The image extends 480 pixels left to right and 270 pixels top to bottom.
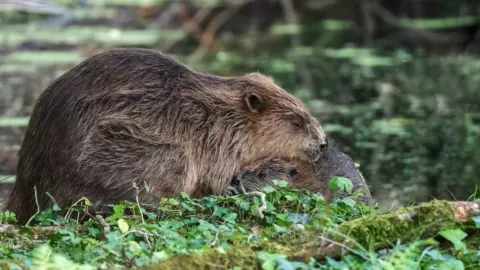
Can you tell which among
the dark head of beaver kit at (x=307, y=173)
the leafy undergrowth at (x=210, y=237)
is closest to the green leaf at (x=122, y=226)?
the leafy undergrowth at (x=210, y=237)

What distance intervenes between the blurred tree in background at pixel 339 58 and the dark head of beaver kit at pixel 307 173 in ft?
3.88

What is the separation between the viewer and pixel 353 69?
1063 cm

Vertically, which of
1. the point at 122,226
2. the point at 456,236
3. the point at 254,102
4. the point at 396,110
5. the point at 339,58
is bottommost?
the point at 396,110

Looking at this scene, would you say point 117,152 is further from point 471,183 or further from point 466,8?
point 466,8

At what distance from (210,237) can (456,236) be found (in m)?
0.89

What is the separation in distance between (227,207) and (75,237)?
809mm

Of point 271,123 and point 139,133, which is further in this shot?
point 271,123

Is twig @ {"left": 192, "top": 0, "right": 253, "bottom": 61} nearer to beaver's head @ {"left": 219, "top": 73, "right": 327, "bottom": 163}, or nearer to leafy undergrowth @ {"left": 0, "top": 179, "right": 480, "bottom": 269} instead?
beaver's head @ {"left": 219, "top": 73, "right": 327, "bottom": 163}

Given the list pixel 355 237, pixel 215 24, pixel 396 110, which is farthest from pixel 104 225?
pixel 215 24

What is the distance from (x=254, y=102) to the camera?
5152 millimetres

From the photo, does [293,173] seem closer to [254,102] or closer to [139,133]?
[254,102]

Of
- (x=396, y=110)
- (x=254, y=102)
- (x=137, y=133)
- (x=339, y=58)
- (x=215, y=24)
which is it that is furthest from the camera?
(x=215, y=24)

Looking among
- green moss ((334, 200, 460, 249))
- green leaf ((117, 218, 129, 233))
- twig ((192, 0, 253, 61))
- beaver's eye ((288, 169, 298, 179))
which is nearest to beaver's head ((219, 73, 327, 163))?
beaver's eye ((288, 169, 298, 179))

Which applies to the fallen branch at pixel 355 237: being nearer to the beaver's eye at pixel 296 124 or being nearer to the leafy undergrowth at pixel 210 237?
the leafy undergrowth at pixel 210 237
